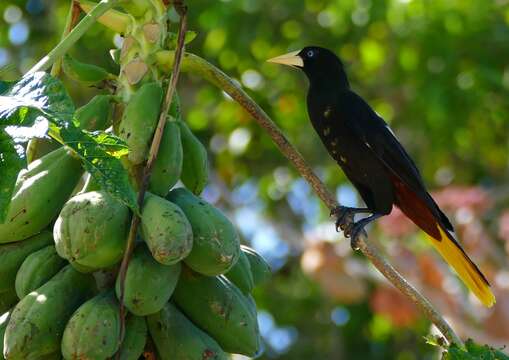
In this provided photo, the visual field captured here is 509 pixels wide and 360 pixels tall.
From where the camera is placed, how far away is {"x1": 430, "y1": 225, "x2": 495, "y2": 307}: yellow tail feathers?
2.56m

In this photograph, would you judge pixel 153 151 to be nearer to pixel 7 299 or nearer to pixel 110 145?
pixel 110 145

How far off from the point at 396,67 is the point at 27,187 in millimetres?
4449

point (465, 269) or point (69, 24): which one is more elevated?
point (69, 24)

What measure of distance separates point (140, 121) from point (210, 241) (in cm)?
25

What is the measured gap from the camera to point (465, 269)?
8.75ft

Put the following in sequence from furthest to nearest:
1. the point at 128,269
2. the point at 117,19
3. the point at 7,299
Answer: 1. the point at 117,19
2. the point at 7,299
3. the point at 128,269

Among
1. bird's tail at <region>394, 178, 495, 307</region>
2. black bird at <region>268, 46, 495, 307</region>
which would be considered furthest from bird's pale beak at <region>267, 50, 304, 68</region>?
bird's tail at <region>394, 178, 495, 307</region>

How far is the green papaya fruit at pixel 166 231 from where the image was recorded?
1.44 m

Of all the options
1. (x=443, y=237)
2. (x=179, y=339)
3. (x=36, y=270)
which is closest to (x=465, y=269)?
(x=443, y=237)

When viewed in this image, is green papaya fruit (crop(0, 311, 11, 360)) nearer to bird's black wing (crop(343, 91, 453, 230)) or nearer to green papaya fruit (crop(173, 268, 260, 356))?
green papaya fruit (crop(173, 268, 260, 356))

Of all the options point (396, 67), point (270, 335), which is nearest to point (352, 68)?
point (396, 67)

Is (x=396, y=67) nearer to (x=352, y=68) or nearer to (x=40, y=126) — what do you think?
(x=352, y=68)

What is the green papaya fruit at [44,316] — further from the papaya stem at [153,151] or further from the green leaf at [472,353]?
the green leaf at [472,353]

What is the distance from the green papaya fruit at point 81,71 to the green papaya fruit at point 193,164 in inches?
7.3
